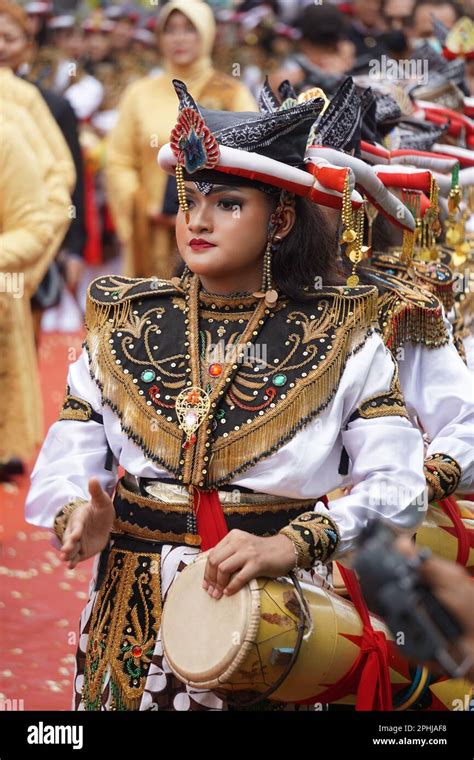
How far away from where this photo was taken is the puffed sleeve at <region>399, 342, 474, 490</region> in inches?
190

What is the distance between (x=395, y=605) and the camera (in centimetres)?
277

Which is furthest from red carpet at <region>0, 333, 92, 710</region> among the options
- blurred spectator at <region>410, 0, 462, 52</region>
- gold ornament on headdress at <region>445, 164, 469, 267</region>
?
blurred spectator at <region>410, 0, 462, 52</region>

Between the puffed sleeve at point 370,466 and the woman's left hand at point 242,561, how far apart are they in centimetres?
6

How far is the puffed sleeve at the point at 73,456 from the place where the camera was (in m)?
4.15

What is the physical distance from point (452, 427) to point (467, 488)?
0.23 metres

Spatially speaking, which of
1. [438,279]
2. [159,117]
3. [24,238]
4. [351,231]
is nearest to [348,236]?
[351,231]

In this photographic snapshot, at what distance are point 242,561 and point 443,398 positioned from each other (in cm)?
134

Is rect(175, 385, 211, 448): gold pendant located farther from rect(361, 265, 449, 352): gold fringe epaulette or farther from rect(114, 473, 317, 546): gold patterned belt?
rect(361, 265, 449, 352): gold fringe epaulette

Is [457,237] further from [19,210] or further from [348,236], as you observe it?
[19,210]

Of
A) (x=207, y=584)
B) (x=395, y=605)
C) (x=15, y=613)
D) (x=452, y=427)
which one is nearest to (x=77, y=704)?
(x=207, y=584)

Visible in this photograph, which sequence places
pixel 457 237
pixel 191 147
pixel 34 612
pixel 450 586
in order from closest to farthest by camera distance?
1. pixel 450 586
2. pixel 191 147
3. pixel 457 237
4. pixel 34 612

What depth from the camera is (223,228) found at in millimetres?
4199

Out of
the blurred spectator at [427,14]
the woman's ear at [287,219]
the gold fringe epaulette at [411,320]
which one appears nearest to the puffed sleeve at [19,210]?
the gold fringe epaulette at [411,320]

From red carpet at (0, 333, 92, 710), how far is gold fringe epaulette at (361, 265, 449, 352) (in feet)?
3.22
